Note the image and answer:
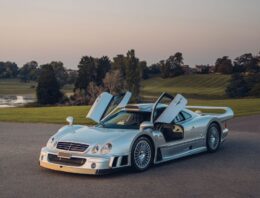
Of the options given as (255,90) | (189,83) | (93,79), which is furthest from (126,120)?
(189,83)

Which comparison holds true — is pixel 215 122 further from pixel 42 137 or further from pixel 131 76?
pixel 131 76

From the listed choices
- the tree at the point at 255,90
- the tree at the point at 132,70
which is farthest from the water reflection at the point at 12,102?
the tree at the point at 255,90

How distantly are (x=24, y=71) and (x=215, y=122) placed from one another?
136190 millimetres

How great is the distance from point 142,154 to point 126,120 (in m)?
1.17

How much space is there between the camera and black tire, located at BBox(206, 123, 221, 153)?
10844mm

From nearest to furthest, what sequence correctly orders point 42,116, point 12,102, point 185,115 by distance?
1. point 185,115
2. point 42,116
3. point 12,102

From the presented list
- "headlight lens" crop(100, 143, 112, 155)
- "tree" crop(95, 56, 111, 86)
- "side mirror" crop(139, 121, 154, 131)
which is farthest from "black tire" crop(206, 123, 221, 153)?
"tree" crop(95, 56, 111, 86)

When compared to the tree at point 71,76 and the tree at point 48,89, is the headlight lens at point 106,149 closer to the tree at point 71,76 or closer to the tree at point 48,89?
the tree at point 48,89

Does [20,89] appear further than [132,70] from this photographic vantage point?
Yes

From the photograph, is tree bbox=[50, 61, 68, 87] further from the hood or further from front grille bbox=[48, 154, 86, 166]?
front grille bbox=[48, 154, 86, 166]

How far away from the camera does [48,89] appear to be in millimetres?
78562

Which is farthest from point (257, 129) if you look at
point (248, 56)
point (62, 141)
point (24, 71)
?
point (24, 71)

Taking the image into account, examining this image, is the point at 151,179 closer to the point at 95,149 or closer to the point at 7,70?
the point at 95,149

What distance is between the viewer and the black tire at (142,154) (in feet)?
27.4
